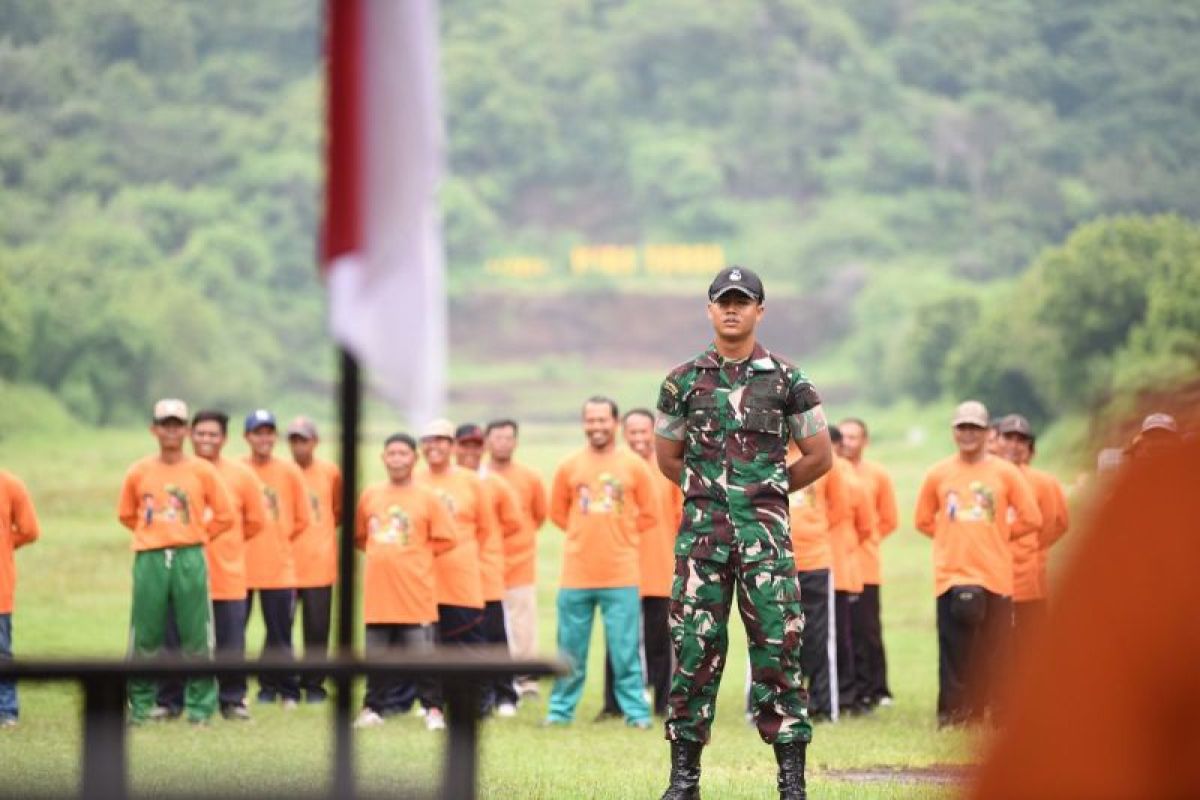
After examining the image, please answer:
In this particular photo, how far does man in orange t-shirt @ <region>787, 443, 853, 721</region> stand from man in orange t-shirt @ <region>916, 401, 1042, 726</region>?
736 millimetres

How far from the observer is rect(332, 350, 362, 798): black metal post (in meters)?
5.10

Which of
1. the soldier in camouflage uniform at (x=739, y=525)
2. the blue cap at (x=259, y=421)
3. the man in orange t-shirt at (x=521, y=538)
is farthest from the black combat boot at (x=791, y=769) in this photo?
Result: the man in orange t-shirt at (x=521, y=538)

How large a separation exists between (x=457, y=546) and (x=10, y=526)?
2.92 meters

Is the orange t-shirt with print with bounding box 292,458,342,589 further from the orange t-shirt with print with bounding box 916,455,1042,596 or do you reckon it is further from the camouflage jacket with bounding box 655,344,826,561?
the camouflage jacket with bounding box 655,344,826,561

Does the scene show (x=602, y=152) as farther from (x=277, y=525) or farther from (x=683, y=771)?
(x=683, y=771)

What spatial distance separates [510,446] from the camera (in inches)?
624

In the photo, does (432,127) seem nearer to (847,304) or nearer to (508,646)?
(508,646)

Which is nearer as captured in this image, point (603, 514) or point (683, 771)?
point (683, 771)

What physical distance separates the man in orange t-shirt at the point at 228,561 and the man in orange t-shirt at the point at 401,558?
34.1 inches

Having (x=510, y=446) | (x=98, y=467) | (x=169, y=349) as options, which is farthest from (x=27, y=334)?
(x=510, y=446)

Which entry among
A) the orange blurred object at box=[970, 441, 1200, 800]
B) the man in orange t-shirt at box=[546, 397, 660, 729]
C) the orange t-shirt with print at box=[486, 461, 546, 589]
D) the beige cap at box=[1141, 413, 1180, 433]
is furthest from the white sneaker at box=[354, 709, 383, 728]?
the orange blurred object at box=[970, 441, 1200, 800]

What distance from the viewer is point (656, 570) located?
47.1 ft

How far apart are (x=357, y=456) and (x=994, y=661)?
8.41m

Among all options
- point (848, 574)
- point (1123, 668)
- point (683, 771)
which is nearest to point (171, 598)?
point (848, 574)
